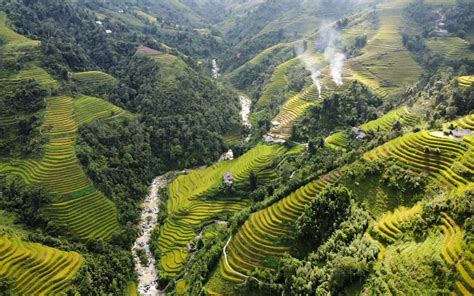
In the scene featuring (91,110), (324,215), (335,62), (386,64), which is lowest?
(335,62)

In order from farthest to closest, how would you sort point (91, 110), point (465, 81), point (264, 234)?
point (91, 110)
point (465, 81)
point (264, 234)

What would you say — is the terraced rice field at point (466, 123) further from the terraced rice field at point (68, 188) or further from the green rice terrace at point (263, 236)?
the terraced rice field at point (68, 188)

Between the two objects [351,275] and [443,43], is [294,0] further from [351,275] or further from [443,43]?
[351,275]

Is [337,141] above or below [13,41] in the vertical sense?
below

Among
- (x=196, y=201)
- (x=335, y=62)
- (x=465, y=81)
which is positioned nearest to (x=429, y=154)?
(x=465, y=81)

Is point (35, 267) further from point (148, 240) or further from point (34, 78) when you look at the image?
point (34, 78)

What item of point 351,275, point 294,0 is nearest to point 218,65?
point 294,0

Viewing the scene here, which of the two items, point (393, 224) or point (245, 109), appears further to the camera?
point (245, 109)

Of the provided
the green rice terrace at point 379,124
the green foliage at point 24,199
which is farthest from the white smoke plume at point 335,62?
the green foliage at point 24,199
